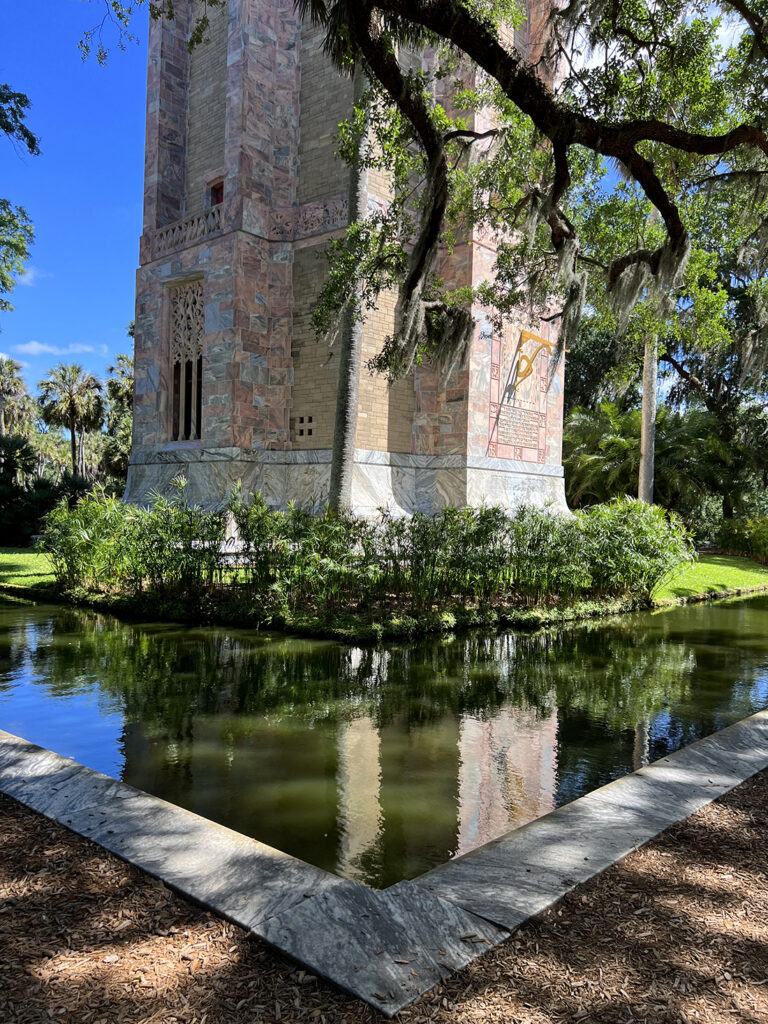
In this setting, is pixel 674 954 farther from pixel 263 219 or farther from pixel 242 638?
pixel 263 219

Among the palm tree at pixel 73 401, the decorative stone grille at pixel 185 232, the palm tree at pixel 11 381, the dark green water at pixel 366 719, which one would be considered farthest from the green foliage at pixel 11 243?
the palm tree at pixel 11 381

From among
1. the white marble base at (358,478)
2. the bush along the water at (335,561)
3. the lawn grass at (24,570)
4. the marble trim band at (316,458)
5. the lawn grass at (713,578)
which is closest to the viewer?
the bush along the water at (335,561)

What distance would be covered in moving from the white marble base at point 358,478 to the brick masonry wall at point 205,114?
6.89 m

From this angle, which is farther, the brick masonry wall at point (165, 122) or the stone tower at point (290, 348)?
the brick masonry wall at point (165, 122)

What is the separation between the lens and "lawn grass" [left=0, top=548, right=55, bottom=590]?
1147cm

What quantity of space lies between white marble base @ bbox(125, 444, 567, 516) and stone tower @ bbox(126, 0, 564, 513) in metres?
0.03

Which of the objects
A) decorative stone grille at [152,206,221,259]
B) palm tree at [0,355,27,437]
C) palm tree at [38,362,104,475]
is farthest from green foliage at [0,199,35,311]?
palm tree at [0,355,27,437]

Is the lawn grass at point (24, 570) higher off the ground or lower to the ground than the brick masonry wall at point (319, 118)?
lower

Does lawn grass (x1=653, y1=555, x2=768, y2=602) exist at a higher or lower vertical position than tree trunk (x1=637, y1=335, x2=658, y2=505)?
lower

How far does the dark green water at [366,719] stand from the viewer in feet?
11.8

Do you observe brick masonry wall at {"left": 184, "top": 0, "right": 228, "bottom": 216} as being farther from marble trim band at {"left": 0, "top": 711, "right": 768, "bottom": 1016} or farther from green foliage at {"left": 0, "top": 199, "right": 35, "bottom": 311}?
marble trim band at {"left": 0, "top": 711, "right": 768, "bottom": 1016}

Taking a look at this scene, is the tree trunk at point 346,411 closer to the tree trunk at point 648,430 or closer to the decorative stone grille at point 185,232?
the decorative stone grille at point 185,232

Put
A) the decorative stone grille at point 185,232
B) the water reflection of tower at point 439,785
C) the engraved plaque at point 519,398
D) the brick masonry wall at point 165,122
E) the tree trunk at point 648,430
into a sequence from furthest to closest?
1. the brick masonry wall at point 165,122
2. the tree trunk at point 648,430
3. the engraved plaque at point 519,398
4. the decorative stone grille at point 185,232
5. the water reflection of tower at point 439,785

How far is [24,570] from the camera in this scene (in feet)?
43.2
